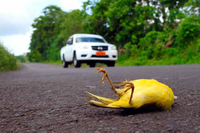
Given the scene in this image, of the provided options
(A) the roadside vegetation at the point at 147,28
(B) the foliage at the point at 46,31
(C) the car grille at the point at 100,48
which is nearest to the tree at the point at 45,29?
(B) the foliage at the point at 46,31

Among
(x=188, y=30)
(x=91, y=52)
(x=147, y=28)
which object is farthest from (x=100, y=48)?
(x=147, y=28)

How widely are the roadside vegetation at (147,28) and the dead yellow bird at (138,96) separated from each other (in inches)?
353

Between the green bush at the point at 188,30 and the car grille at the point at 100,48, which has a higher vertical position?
the green bush at the point at 188,30

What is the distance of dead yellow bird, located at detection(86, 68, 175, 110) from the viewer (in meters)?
1.36

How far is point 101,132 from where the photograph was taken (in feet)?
4.07

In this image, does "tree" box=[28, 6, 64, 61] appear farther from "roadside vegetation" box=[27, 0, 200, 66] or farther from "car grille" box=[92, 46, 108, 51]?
"car grille" box=[92, 46, 108, 51]

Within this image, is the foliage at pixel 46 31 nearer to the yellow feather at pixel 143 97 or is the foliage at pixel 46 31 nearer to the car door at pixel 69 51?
the car door at pixel 69 51

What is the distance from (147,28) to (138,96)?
575 inches

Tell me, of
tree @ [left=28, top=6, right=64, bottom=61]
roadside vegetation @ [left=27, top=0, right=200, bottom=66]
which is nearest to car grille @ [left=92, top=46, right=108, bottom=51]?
roadside vegetation @ [left=27, top=0, right=200, bottom=66]

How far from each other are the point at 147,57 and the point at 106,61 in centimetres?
345

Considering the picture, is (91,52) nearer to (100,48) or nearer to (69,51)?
(100,48)

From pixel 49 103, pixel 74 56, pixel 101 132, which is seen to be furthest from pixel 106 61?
pixel 101 132

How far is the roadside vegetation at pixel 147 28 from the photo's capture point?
36.5 ft

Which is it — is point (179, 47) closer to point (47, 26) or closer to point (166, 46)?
point (166, 46)
